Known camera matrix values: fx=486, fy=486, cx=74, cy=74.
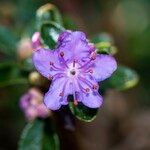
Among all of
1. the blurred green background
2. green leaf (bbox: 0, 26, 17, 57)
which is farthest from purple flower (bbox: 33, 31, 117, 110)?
the blurred green background

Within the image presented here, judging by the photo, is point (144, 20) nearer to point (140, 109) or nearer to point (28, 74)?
point (140, 109)

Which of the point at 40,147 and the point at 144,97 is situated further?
the point at 144,97

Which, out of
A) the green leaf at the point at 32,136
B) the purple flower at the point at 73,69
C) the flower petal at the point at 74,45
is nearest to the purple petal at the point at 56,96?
the purple flower at the point at 73,69

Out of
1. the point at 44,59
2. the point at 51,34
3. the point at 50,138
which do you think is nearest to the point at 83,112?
the point at 44,59

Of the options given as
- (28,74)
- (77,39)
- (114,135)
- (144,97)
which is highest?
(77,39)

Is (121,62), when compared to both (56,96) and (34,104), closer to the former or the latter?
(34,104)

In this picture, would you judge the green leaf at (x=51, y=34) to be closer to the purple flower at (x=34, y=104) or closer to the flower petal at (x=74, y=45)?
the flower petal at (x=74, y=45)

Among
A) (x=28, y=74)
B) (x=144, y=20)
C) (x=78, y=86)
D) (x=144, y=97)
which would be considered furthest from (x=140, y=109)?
(x=78, y=86)
